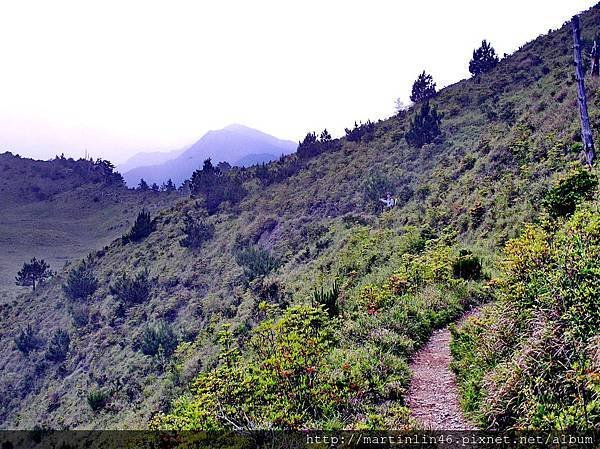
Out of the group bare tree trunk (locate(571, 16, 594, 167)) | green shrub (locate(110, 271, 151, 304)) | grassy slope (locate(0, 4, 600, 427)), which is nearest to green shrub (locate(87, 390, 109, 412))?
grassy slope (locate(0, 4, 600, 427))

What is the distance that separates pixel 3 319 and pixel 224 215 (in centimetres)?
2336

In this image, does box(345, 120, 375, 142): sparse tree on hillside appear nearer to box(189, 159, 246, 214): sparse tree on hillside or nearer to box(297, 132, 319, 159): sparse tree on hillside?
box(297, 132, 319, 159): sparse tree on hillside

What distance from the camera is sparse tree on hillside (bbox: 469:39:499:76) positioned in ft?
128

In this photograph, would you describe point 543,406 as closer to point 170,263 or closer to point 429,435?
point 429,435

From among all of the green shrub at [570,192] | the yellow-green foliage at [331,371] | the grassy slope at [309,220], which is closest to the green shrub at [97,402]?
the grassy slope at [309,220]

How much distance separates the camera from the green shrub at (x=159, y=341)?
21469 millimetres

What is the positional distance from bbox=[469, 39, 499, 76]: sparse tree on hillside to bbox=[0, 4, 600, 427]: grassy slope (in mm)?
2072

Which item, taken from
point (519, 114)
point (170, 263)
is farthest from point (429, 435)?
point (170, 263)

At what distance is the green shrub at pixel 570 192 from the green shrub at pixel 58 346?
30.3m

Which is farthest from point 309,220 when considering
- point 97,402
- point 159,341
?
point 97,402

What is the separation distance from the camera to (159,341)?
21906 mm

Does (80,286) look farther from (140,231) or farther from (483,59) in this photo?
(483,59)

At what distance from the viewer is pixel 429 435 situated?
4.82m

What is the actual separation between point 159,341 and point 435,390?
19.1 metres
